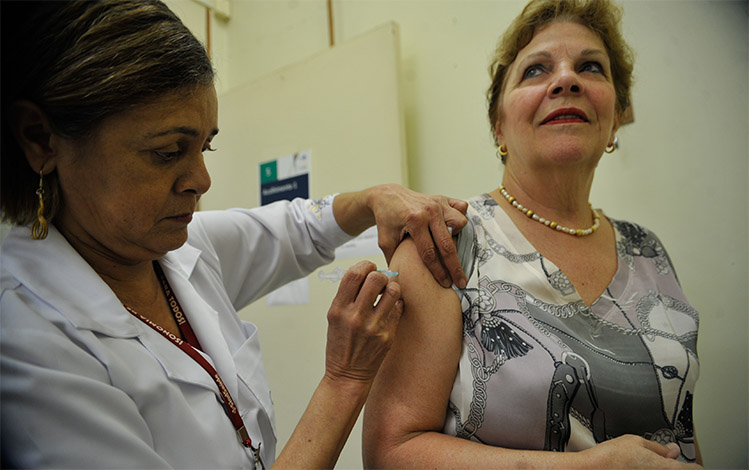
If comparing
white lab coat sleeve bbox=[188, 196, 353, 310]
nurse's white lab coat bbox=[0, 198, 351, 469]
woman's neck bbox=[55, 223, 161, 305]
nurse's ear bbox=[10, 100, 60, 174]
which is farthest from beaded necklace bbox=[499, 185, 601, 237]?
nurse's ear bbox=[10, 100, 60, 174]

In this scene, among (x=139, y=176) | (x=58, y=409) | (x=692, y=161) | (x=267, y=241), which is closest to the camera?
(x=58, y=409)

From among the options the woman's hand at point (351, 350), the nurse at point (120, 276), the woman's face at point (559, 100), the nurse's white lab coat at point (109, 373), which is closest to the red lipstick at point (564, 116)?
the woman's face at point (559, 100)

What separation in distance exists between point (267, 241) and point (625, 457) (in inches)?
34.7

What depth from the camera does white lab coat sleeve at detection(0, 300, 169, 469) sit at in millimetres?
581

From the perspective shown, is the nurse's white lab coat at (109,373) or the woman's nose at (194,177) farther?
the woman's nose at (194,177)

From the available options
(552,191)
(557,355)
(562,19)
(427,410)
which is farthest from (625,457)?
(562,19)

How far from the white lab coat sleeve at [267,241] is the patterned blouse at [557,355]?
403mm

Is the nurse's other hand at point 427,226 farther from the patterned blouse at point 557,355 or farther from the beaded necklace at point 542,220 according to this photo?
the beaded necklace at point 542,220

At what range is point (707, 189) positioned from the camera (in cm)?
147

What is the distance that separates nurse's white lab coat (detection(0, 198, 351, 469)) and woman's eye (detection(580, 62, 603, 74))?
3.17ft

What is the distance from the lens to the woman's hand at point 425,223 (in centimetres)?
91

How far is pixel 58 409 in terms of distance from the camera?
0.60 metres

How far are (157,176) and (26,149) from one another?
18 cm

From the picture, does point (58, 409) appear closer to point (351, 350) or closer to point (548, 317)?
point (351, 350)
